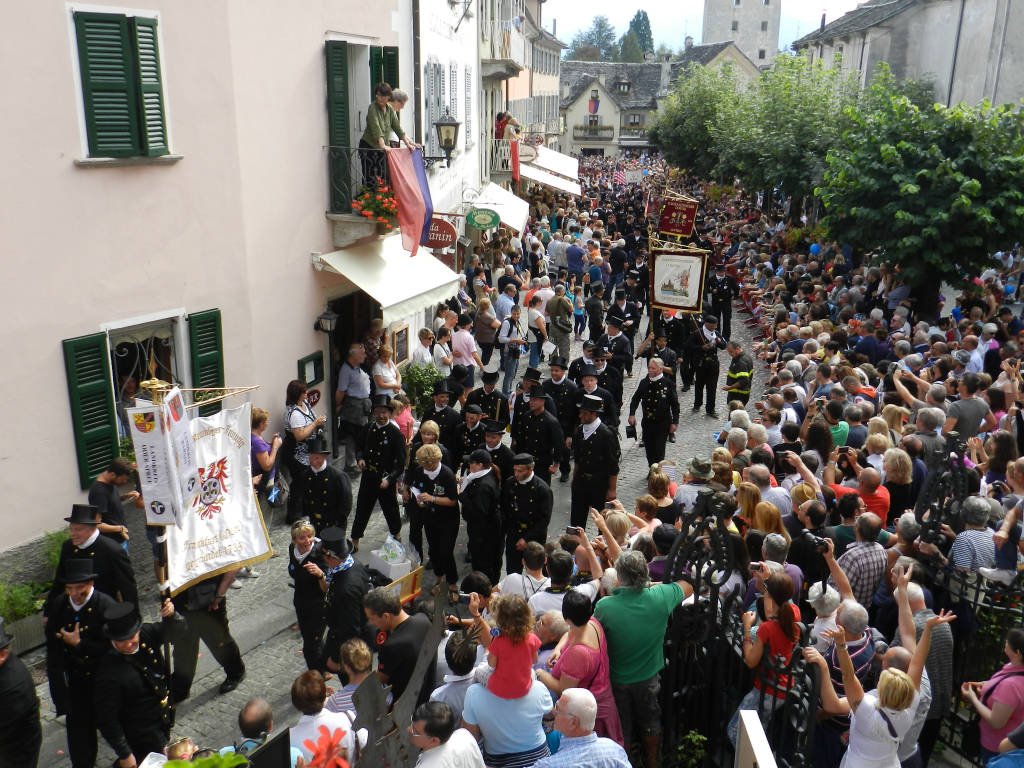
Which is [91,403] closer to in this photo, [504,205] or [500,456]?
[500,456]

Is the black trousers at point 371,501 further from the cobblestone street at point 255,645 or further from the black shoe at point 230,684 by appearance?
the black shoe at point 230,684

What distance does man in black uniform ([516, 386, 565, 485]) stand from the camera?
35.1ft

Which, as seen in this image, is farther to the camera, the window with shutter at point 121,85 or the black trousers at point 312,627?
the window with shutter at point 121,85

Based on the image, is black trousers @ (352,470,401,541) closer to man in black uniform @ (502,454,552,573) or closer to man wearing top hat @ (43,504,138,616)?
man in black uniform @ (502,454,552,573)

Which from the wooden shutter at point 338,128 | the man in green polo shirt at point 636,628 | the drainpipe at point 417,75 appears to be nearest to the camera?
the man in green polo shirt at point 636,628

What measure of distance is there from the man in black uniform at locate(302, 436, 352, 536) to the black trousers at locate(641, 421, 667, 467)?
4.78 m

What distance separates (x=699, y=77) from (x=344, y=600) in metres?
45.6

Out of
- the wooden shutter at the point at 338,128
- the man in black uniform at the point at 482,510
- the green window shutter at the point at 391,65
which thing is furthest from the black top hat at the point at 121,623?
the green window shutter at the point at 391,65

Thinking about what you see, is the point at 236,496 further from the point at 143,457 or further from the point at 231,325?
the point at 231,325

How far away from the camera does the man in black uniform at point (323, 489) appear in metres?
8.91

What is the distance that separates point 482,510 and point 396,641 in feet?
9.80

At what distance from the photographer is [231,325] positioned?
10.7 m

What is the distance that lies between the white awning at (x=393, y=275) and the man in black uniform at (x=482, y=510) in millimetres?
3822

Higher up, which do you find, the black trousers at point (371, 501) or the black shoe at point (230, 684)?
the black trousers at point (371, 501)
